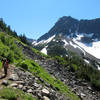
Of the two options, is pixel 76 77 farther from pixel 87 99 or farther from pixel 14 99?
pixel 14 99

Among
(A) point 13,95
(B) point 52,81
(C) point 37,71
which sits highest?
Result: (C) point 37,71

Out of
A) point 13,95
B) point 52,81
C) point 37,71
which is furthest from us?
point 37,71

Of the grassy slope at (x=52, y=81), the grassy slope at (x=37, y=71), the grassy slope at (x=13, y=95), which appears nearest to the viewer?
the grassy slope at (x=13, y=95)

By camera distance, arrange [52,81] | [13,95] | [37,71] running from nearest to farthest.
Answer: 1. [13,95]
2. [52,81]
3. [37,71]

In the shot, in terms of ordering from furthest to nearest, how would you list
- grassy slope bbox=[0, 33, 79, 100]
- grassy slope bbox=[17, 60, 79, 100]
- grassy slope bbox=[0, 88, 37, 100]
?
1. grassy slope bbox=[0, 33, 79, 100]
2. grassy slope bbox=[17, 60, 79, 100]
3. grassy slope bbox=[0, 88, 37, 100]

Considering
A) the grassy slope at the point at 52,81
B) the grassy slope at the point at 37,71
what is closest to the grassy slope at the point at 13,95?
the grassy slope at the point at 52,81

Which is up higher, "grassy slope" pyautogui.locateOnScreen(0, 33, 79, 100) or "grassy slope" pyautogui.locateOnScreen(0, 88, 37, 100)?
"grassy slope" pyautogui.locateOnScreen(0, 33, 79, 100)

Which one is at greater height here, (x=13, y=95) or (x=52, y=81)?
(x=52, y=81)

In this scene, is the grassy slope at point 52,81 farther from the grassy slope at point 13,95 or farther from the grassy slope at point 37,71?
the grassy slope at point 13,95

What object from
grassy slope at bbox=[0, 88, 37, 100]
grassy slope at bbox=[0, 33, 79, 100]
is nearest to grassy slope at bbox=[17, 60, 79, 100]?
grassy slope at bbox=[0, 33, 79, 100]

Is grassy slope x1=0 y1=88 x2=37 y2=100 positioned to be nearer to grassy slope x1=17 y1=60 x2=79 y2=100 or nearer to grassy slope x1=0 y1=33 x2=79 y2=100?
grassy slope x1=17 y1=60 x2=79 y2=100

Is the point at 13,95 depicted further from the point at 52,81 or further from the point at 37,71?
the point at 37,71

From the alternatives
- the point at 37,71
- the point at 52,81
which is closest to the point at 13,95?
the point at 52,81

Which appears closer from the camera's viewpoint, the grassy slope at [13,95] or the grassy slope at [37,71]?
the grassy slope at [13,95]
